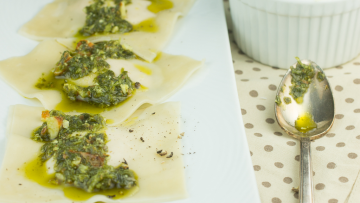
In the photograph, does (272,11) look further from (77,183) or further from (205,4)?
(77,183)

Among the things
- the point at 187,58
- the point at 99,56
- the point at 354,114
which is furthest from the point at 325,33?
the point at 99,56

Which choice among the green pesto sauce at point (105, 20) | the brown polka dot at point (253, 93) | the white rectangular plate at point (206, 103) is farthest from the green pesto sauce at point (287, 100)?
the green pesto sauce at point (105, 20)

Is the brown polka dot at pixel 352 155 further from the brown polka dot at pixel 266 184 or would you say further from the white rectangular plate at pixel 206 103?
the white rectangular plate at pixel 206 103

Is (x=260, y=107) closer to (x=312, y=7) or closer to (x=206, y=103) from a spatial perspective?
(x=206, y=103)

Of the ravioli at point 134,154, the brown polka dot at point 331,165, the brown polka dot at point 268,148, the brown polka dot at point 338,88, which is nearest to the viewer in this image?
the ravioli at point 134,154

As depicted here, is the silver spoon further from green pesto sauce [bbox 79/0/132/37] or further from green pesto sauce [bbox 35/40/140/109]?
green pesto sauce [bbox 79/0/132/37]

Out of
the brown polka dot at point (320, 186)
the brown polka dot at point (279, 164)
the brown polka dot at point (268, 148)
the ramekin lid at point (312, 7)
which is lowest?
the brown polka dot at point (320, 186)

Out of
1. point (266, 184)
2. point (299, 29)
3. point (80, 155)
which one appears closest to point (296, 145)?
point (266, 184)

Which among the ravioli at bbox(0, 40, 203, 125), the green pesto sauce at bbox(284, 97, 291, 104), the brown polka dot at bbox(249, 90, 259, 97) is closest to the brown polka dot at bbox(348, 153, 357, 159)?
the green pesto sauce at bbox(284, 97, 291, 104)
